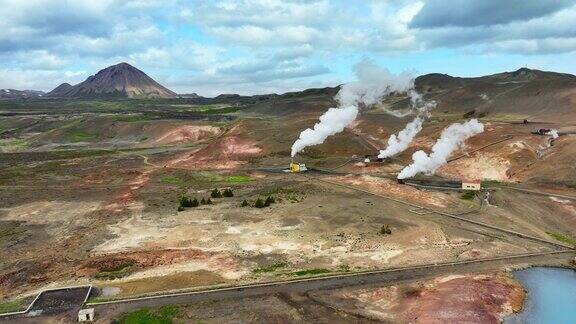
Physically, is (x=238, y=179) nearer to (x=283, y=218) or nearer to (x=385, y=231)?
(x=283, y=218)

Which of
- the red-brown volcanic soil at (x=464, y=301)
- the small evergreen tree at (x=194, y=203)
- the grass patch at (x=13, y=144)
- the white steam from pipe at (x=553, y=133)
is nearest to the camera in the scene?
the red-brown volcanic soil at (x=464, y=301)

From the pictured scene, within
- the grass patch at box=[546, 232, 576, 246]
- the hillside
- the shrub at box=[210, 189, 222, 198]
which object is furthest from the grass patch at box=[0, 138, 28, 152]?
the hillside

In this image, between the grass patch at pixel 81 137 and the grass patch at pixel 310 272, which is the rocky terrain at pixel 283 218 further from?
the grass patch at pixel 81 137

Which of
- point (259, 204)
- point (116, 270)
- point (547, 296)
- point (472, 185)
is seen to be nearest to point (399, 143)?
point (472, 185)

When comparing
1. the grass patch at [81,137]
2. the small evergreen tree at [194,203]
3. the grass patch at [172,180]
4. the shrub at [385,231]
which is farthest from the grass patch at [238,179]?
the grass patch at [81,137]

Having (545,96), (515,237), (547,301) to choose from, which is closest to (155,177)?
(515,237)

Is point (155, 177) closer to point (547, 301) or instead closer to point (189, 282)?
point (189, 282)
